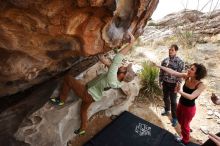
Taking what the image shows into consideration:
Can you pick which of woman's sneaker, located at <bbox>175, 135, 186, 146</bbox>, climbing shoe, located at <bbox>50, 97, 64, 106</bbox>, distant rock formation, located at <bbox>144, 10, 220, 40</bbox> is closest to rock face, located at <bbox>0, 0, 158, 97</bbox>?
climbing shoe, located at <bbox>50, 97, 64, 106</bbox>

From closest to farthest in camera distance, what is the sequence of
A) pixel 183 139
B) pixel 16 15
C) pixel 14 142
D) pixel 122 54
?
pixel 16 15
pixel 122 54
pixel 14 142
pixel 183 139

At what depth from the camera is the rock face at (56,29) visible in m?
4.04

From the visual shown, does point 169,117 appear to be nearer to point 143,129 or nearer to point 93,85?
point 143,129

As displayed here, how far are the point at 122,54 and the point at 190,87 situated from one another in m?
1.44

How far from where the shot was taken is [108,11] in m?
4.18

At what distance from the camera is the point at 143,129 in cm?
689

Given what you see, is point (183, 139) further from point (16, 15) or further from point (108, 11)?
point (16, 15)

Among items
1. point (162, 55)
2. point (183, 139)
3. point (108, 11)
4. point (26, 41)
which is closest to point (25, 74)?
point (26, 41)

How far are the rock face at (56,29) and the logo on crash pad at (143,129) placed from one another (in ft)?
6.91

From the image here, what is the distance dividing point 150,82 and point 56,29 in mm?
4314

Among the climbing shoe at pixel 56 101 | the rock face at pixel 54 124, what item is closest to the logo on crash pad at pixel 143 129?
the rock face at pixel 54 124

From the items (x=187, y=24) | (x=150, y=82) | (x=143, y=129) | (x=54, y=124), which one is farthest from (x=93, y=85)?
(x=187, y=24)

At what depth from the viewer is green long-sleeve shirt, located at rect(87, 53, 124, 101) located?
510 centimetres

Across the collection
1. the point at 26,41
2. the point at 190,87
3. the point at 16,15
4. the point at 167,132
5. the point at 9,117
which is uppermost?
the point at 16,15
